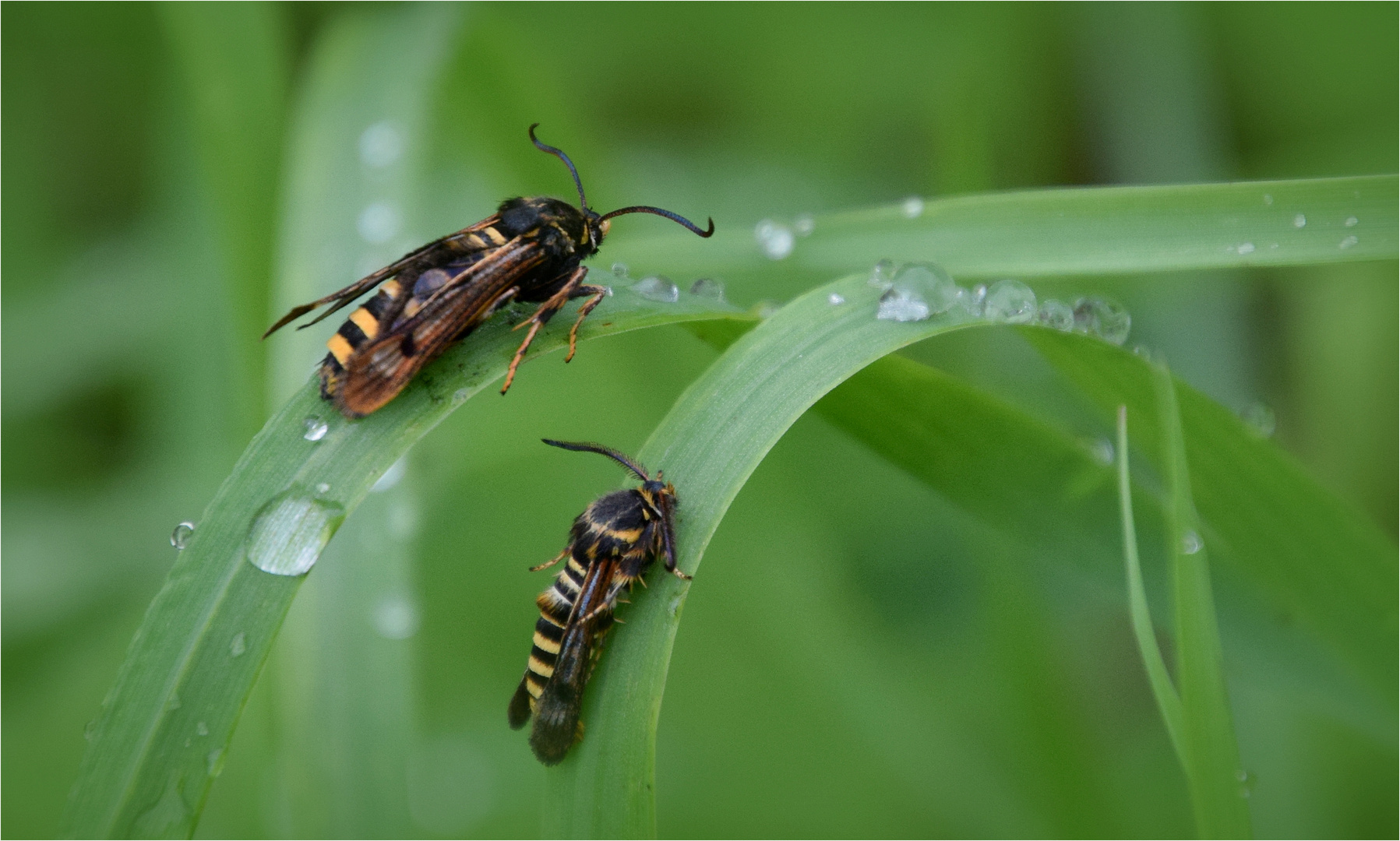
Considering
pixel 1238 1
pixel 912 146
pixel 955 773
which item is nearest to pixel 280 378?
pixel 955 773

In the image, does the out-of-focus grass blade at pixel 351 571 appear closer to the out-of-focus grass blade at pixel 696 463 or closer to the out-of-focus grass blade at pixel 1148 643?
the out-of-focus grass blade at pixel 696 463

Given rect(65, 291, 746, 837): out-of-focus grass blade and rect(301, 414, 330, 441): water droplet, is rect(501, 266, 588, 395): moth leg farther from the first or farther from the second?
rect(301, 414, 330, 441): water droplet

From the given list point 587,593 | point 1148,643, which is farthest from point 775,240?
point 1148,643

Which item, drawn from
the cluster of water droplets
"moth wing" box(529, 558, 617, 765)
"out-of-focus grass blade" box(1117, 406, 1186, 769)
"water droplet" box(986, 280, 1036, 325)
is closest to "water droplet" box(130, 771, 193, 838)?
"moth wing" box(529, 558, 617, 765)

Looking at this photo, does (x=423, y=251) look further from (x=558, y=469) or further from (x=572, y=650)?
(x=558, y=469)

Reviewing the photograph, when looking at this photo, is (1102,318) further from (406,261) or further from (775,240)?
(406,261)

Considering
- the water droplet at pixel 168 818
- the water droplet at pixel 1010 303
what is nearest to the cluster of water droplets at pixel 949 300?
the water droplet at pixel 1010 303
